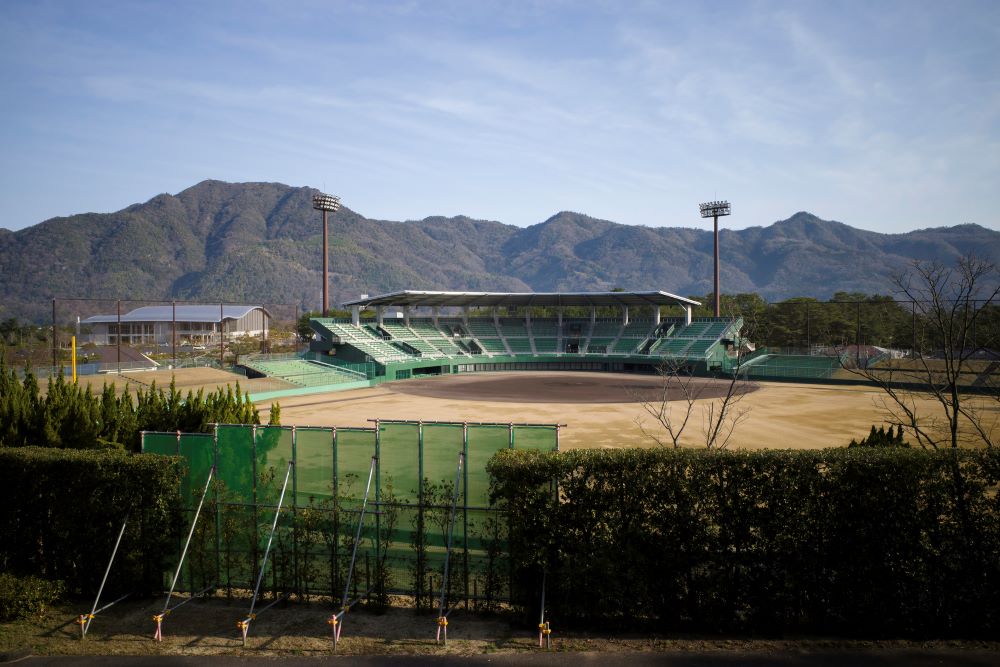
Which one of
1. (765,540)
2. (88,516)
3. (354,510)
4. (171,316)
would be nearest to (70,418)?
(88,516)

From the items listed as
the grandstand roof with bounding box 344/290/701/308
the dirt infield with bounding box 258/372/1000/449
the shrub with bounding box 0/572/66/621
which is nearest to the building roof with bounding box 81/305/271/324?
the grandstand roof with bounding box 344/290/701/308

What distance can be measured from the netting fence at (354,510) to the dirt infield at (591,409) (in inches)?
614

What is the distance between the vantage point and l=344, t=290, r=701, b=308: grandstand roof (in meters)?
67.9

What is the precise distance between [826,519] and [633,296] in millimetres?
60031

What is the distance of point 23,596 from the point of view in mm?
10930

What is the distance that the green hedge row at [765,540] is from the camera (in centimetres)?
1014

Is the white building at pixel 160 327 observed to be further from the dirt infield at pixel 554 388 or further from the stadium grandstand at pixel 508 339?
the dirt infield at pixel 554 388

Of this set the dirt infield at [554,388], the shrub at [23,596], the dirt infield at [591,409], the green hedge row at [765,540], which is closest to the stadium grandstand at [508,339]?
the dirt infield at [554,388]

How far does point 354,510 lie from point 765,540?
24.7 ft

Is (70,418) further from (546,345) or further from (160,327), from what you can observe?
(160,327)

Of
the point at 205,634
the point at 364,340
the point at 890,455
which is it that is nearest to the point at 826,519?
the point at 890,455

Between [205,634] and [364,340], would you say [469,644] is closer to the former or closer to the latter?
[205,634]

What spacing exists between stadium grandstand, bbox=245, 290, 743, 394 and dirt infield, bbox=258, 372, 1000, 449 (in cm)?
748

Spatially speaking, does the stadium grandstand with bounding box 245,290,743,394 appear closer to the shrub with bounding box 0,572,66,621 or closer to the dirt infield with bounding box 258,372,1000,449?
the dirt infield with bounding box 258,372,1000,449
